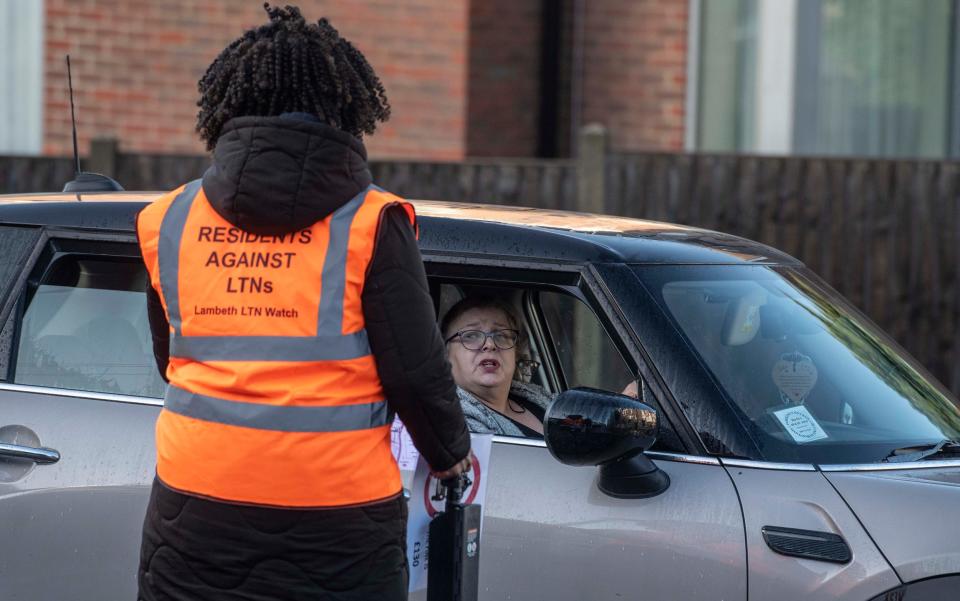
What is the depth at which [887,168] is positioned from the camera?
26.3 ft

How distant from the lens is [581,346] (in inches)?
145

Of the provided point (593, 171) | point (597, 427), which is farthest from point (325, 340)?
point (593, 171)

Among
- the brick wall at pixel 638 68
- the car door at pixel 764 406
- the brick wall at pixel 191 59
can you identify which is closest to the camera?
the car door at pixel 764 406

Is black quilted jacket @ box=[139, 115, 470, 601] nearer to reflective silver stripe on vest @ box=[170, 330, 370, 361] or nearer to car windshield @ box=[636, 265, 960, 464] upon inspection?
reflective silver stripe on vest @ box=[170, 330, 370, 361]

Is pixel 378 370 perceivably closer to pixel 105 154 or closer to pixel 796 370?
pixel 796 370

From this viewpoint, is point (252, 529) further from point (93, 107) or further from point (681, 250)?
point (93, 107)

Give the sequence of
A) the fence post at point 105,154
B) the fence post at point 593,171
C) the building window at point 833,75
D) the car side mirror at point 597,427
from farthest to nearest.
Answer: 1. the building window at point 833,75
2. the fence post at point 105,154
3. the fence post at point 593,171
4. the car side mirror at point 597,427

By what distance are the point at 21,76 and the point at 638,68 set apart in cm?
464

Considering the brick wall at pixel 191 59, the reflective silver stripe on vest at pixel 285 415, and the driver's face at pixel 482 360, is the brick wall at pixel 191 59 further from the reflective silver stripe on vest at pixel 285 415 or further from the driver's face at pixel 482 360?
the reflective silver stripe on vest at pixel 285 415

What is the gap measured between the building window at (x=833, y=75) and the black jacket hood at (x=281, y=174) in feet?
25.8

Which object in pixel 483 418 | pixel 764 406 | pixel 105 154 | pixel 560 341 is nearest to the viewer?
pixel 764 406

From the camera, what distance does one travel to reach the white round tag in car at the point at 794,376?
3223 mm

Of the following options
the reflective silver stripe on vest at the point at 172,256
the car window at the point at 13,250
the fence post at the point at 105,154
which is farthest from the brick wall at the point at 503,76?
the reflective silver stripe on vest at the point at 172,256

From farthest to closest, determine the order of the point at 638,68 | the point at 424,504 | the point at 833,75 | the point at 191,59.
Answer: the point at 638,68 → the point at 191,59 → the point at 833,75 → the point at 424,504
